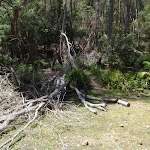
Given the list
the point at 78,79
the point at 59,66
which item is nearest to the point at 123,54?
the point at 59,66

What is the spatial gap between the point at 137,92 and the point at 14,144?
5814mm

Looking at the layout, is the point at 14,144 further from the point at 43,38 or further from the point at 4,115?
the point at 43,38

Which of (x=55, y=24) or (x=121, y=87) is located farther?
(x=55, y=24)

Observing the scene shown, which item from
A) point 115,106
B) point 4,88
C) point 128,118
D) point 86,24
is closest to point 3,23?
point 86,24

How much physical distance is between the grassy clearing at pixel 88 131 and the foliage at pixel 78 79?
2375 mm

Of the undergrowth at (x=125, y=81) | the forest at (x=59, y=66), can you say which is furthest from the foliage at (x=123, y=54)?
the undergrowth at (x=125, y=81)

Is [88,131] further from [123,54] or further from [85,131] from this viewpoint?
[123,54]

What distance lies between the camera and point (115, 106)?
589cm

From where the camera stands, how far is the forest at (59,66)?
17.5 feet

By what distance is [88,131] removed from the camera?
4.03 meters

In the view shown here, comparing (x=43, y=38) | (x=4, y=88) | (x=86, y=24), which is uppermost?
(x=86, y=24)

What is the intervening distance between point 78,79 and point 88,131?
3.85m

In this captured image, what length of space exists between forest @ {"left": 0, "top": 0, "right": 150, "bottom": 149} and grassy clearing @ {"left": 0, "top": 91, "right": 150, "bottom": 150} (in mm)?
277

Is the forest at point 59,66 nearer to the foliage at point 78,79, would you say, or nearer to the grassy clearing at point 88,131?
the foliage at point 78,79
